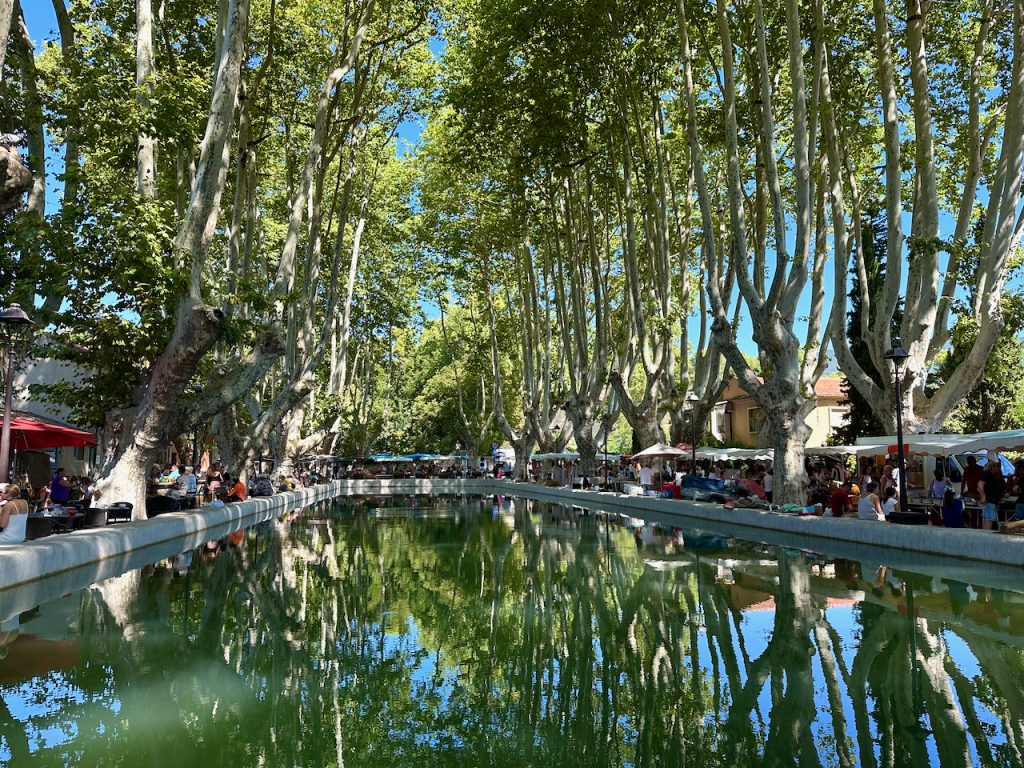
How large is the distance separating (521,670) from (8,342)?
1043 centimetres

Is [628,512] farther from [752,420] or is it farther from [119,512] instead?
[752,420]

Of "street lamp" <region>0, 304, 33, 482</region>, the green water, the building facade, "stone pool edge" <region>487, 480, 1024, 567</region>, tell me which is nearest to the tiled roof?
the building facade

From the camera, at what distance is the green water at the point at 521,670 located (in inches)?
196

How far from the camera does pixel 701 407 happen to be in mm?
27750

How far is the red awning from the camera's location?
15.7 meters

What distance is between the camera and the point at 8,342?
42.8 feet

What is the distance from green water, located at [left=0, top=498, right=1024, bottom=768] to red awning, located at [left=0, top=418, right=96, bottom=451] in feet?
18.6

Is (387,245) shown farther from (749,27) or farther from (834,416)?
(834,416)

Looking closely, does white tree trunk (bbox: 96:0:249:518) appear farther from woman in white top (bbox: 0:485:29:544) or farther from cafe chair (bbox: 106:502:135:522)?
woman in white top (bbox: 0:485:29:544)

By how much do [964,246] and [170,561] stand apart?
1492cm

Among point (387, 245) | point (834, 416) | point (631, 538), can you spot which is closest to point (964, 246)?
point (631, 538)

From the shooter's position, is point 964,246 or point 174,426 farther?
point 174,426

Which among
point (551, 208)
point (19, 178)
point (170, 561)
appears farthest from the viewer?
point (551, 208)

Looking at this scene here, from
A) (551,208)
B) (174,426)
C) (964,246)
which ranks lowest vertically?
(174,426)
